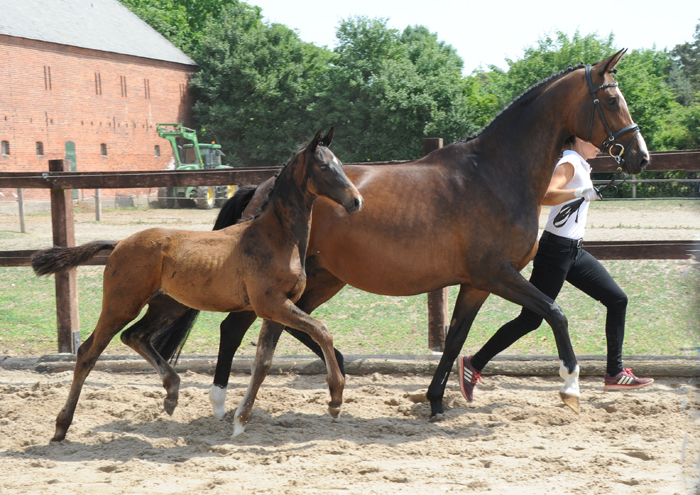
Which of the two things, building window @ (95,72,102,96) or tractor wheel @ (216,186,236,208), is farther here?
building window @ (95,72,102,96)

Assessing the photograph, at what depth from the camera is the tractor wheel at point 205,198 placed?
24.5 meters

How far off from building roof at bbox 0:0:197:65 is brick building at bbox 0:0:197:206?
Answer: 0.06 m

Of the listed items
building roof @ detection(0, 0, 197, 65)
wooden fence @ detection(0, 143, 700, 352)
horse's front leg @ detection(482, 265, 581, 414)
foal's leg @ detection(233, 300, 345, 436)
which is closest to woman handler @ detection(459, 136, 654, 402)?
horse's front leg @ detection(482, 265, 581, 414)

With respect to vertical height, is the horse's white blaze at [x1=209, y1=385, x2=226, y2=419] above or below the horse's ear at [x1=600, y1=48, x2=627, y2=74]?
below

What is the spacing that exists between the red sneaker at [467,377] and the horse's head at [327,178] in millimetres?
1521

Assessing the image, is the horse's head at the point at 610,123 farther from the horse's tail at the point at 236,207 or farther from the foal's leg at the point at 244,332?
the horse's tail at the point at 236,207

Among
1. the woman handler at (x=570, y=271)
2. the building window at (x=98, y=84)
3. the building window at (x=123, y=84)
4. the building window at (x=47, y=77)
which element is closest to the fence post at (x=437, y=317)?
the woman handler at (x=570, y=271)

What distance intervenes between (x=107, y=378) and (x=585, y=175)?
4017 mm

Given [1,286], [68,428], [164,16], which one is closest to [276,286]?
[68,428]

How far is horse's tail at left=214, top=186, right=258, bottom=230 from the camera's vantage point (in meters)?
4.46

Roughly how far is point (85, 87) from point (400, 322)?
94.4 feet

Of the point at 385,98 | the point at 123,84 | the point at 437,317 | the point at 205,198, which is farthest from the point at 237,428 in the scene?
the point at 123,84

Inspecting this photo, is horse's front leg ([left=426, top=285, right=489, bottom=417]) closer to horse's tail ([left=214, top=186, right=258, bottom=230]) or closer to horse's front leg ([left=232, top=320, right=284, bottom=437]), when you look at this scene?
horse's front leg ([left=232, top=320, right=284, bottom=437])

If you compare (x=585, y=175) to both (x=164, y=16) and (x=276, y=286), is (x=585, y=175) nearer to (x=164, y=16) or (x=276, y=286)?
(x=276, y=286)
